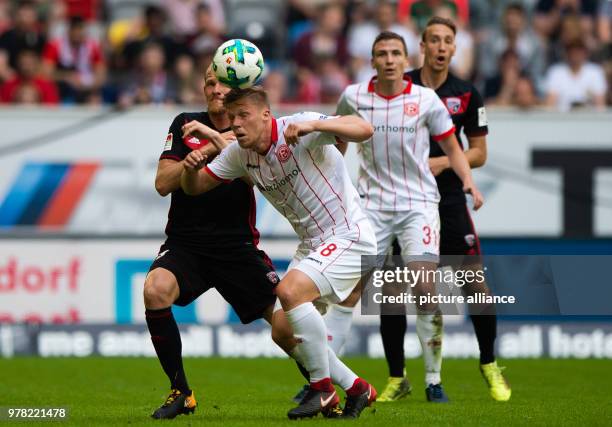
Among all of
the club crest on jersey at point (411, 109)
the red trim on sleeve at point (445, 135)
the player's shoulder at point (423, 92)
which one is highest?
the player's shoulder at point (423, 92)

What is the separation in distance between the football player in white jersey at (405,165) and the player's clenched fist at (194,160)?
2093 mm

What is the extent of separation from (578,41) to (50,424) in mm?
11393

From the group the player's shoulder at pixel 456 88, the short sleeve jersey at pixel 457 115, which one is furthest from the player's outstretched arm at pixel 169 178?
the player's shoulder at pixel 456 88

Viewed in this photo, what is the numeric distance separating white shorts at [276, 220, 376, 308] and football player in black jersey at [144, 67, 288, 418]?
26.8 inches

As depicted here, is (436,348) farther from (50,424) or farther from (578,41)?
(578,41)

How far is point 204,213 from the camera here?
859cm

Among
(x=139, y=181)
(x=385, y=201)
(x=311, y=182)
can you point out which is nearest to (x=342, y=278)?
(x=311, y=182)

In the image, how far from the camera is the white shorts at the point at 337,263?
25.4 ft

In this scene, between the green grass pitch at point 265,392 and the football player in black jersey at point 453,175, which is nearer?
the green grass pitch at point 265,392

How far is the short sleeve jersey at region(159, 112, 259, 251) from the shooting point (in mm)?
8547

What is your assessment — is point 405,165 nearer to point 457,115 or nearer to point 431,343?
point 457,115

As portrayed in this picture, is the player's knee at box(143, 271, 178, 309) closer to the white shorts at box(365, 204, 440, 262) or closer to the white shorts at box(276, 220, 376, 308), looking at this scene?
the white shorts at box(276, 220, 376, 308)

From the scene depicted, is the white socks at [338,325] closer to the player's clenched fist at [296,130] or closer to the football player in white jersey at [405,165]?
the football player in white jersey at [405,165]

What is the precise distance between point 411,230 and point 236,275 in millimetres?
1639
